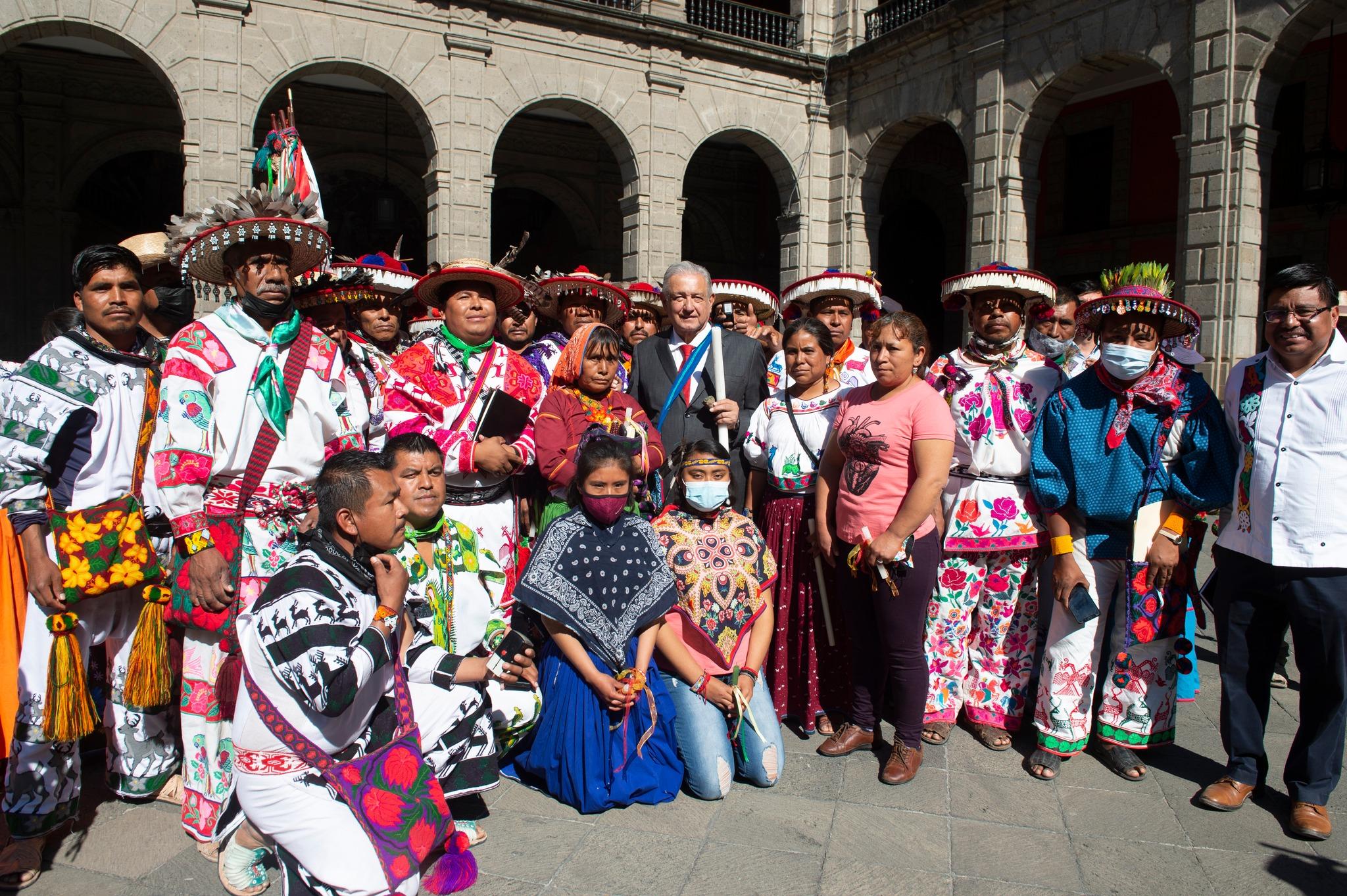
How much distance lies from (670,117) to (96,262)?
433 inches

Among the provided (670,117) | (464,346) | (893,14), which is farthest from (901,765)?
(893,14)

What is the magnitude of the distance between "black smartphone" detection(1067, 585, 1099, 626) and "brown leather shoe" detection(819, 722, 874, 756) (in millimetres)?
976

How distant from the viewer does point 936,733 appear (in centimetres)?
400

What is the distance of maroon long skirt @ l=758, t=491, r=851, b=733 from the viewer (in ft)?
13.7

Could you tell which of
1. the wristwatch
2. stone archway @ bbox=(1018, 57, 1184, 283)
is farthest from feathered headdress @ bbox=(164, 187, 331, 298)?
stone archway @ bbox=(1018, 57, 1184, 283)

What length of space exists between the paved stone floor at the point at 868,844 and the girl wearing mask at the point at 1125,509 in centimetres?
24

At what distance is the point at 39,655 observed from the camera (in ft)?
9.87

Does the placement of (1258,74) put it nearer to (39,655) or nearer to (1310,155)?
(1310,155)

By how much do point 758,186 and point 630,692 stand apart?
1638 centimetres

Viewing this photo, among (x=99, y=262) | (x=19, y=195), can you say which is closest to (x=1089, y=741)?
(x=99, y=262)

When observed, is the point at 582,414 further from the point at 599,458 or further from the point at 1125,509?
the point at 1125,509

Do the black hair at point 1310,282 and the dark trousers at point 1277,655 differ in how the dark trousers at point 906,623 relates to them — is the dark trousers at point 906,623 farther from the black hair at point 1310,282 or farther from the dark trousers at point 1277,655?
the black hair at point 1310,282

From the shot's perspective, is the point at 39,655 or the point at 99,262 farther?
the point at 99,262

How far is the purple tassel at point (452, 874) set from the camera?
2.76 m
